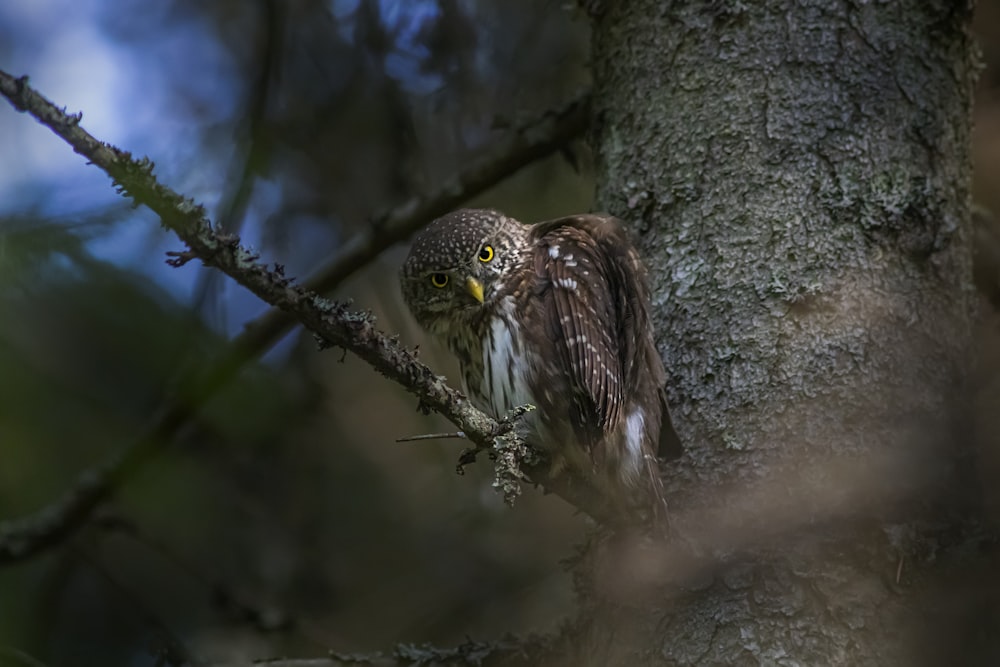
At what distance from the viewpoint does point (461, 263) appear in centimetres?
331

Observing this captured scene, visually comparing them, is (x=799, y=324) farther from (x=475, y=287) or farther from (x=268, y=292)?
(x=268, y=292)

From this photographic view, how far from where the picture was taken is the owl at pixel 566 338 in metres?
2.77

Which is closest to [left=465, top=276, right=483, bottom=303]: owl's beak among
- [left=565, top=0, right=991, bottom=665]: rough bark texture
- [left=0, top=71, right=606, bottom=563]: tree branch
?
[left=0, top=71, right=606, bottom=563]: tree branch

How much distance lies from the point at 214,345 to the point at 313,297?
75.7 inches

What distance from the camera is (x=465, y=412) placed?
2143 millimetres

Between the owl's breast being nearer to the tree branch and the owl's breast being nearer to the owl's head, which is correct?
the owl's head

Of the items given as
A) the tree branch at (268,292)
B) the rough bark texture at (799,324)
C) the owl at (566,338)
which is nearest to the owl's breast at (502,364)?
the owl at (566,338)

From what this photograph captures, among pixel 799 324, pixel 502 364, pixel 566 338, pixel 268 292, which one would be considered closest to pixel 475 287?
pixel 502 364

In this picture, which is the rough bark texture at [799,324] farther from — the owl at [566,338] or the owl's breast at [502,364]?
the owl's breast at [502,364]

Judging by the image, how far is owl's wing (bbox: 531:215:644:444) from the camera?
2.79m

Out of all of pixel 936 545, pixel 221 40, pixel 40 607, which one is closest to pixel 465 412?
pixel 936 545

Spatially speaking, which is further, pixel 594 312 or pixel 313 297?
pixel 594 312

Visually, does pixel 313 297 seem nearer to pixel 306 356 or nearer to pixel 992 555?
pixel 992 555

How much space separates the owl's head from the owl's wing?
0.70 ft
